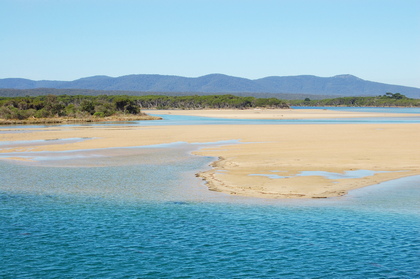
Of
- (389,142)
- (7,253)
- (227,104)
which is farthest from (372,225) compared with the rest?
(227,104)

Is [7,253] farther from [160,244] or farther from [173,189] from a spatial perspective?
[173,189]

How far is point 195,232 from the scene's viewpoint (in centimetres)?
1320

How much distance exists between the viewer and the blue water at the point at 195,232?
10.6 meters

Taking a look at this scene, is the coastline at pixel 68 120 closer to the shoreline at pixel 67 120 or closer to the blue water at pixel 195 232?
the shoreline at pixel 67 120

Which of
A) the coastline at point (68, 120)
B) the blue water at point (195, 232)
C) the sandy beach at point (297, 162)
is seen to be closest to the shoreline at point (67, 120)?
the coastline at point (68, 120)

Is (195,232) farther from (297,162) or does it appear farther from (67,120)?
(67,120)

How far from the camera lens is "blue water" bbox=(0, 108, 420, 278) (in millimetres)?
10586

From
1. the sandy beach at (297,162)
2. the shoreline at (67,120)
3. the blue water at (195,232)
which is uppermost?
the shoreline at (67,120)

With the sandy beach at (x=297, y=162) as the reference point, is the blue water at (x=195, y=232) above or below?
below

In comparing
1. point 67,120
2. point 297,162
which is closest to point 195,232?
point 297,162

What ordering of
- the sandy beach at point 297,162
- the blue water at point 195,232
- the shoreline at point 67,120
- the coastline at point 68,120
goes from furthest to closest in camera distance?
the coastline at point 68,120 < the shoreline at point 67,120 < the sandy beach at point 297,162 < the blue water at point 195,232

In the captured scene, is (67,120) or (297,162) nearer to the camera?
(297,162)

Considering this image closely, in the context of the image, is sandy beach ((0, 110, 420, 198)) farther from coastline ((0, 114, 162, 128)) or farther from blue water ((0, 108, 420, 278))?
coastline ((0, 114, 162, 128))

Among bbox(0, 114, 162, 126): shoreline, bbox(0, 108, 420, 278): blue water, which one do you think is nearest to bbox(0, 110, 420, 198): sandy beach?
bbox(0, 108, 420, 278): blue water
